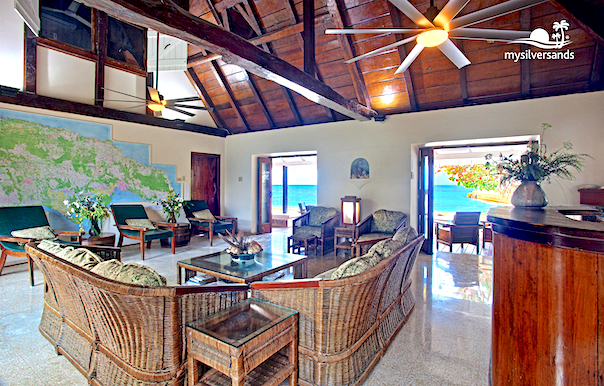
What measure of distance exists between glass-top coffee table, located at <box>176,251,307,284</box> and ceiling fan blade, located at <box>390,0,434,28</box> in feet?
8.79

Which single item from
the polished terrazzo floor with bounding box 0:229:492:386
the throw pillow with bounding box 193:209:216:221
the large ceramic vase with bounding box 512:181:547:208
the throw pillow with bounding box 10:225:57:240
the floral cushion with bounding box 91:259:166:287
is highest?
the large ceramic vase with bounding box 512:181:547:208

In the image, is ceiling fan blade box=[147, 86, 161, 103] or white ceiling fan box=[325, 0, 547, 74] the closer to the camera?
white ceiling fan box=[325, 0, 547, 74]

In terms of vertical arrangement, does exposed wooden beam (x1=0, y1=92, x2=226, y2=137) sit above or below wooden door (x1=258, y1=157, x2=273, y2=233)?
above

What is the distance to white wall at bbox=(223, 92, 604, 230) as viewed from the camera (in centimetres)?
458

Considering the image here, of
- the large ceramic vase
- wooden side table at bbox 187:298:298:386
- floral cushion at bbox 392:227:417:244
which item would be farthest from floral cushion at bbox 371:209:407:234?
wooden side table at bbox 187:298:298:386

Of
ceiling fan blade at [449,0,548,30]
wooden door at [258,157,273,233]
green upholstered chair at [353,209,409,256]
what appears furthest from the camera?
wooden door at [258,157,273,233]

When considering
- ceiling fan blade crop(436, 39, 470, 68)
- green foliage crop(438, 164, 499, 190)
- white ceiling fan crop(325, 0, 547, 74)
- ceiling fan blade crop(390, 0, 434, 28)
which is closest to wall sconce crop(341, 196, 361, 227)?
ceiling fan blade crop(436, 39, 470, 68)

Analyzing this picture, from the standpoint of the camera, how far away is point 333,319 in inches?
71.5

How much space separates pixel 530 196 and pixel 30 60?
7.36m

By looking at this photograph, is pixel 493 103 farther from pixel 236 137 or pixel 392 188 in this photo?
pixel 236 137

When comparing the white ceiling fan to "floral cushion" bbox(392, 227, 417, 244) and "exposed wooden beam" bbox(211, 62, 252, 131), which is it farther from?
"exposed wooden beam" bbox(211, 62, 252, 131)

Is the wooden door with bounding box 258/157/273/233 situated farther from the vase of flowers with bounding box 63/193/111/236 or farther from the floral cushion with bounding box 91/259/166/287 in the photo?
the floral cushion with bounding box 91/259/166/287

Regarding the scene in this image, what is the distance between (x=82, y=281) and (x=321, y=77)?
210 inches

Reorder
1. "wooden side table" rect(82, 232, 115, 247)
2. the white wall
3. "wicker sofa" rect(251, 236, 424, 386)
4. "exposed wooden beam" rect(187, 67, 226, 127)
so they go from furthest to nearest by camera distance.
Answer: "exposed wooden beam" rect(187, 67, 226, 127), "wooden side table" rect(82, 232, 115, 247), the white wall, "wicker sofa" rect(251, 236, 424, 386)
